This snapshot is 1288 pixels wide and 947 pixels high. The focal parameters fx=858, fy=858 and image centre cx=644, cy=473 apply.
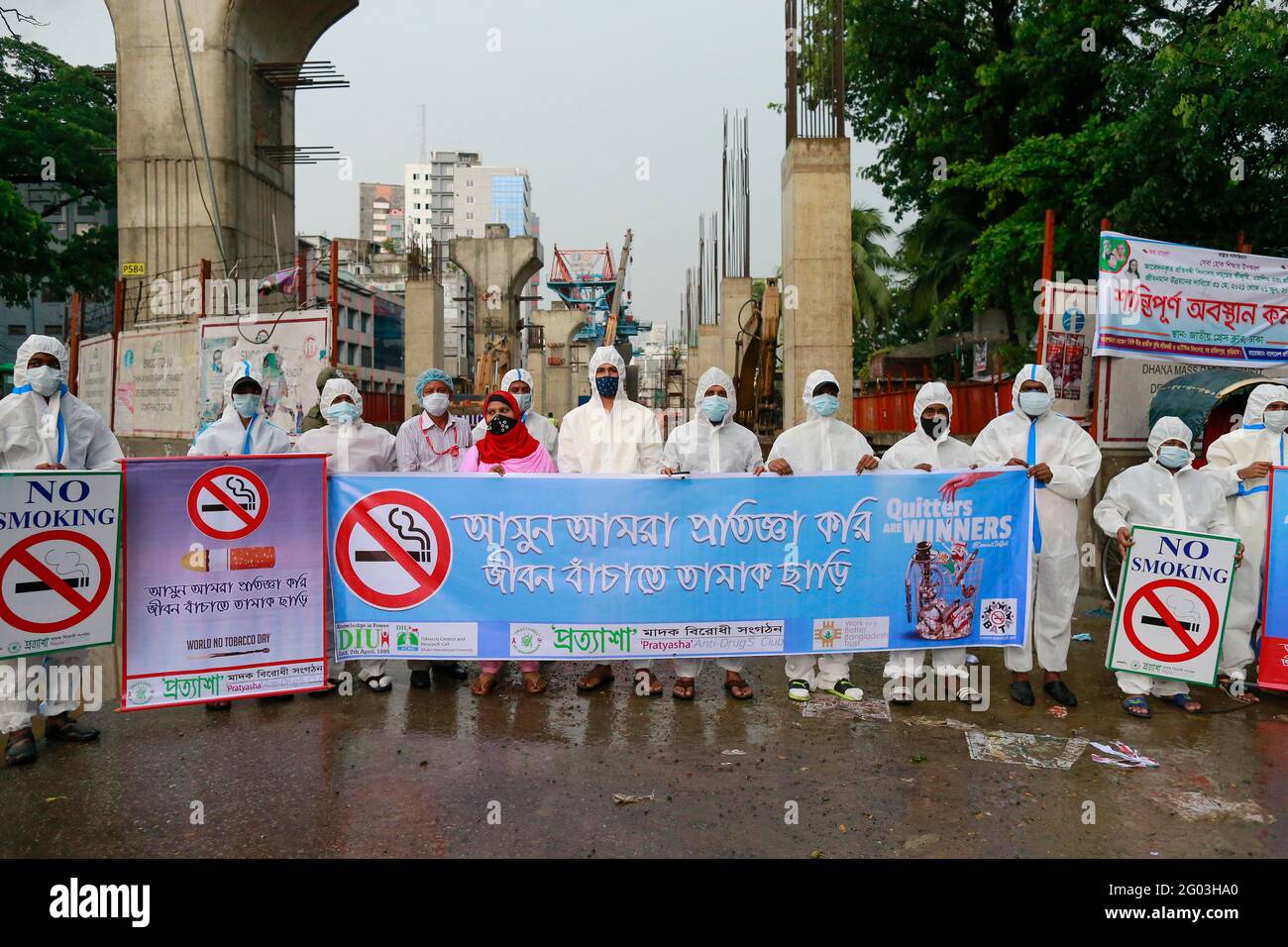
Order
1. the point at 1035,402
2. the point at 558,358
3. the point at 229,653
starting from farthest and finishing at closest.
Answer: the point at 558,358, the point at 1035,402, the point at 229,653

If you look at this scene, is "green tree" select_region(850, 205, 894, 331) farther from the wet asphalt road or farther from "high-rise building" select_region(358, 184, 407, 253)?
"high-rise building" select_region(358, 184, 407, 253)

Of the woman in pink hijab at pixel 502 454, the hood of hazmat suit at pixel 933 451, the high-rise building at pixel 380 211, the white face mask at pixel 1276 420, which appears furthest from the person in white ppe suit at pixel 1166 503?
the high-rise building at pixel 380 211

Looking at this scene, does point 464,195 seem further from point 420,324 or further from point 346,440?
point 346,440

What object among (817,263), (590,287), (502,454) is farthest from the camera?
(590,287)

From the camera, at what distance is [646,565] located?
5.28 m

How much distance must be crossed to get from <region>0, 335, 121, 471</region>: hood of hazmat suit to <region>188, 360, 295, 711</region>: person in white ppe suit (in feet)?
1.78

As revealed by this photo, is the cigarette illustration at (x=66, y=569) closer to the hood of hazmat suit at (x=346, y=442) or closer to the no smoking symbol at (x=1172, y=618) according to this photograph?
the hood of hazmat suit at (x=346, y=442)

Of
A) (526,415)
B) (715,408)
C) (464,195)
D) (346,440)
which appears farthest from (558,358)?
(464,195)

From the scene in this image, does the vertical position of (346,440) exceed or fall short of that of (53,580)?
it exceeds it

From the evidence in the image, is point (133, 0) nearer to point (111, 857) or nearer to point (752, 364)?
point (752, 364)

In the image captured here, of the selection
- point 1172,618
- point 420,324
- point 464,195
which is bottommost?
point 1172,618

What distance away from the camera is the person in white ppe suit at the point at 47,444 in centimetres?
457

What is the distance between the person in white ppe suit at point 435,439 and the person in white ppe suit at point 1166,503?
4357mm

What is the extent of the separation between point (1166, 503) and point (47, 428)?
675cm
